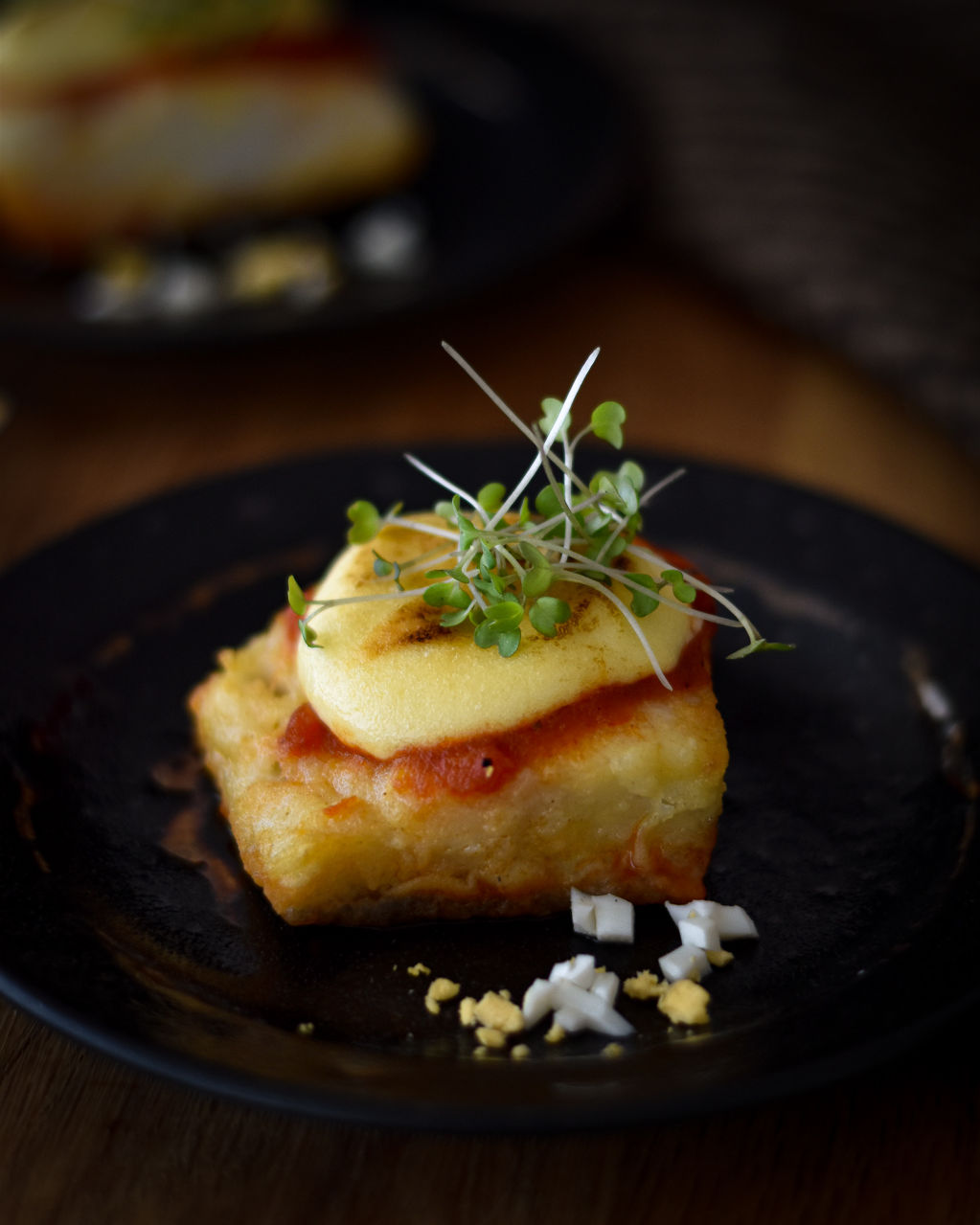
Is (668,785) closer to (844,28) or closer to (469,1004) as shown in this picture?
(469,1004)

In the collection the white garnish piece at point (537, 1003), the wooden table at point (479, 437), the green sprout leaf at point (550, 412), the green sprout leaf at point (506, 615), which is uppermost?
the green sprout leaf at point (550, 412)

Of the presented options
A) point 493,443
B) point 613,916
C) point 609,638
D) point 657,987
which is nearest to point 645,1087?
point 657,987

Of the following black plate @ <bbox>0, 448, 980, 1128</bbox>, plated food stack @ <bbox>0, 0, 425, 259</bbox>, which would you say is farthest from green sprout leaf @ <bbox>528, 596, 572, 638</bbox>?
plated food stack @ <bbox>0, 0, 425, 259</bbox>

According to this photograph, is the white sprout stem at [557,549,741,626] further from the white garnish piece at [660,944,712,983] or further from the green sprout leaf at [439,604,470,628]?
the white garnish piece at [660,944,712,983]

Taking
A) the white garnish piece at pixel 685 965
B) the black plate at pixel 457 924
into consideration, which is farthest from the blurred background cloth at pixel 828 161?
the white garnish piece at pixel 685 965

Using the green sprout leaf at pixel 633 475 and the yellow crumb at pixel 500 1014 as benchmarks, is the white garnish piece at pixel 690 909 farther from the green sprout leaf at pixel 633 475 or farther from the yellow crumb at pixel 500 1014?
the green sprout leaf at pixel 633 475
